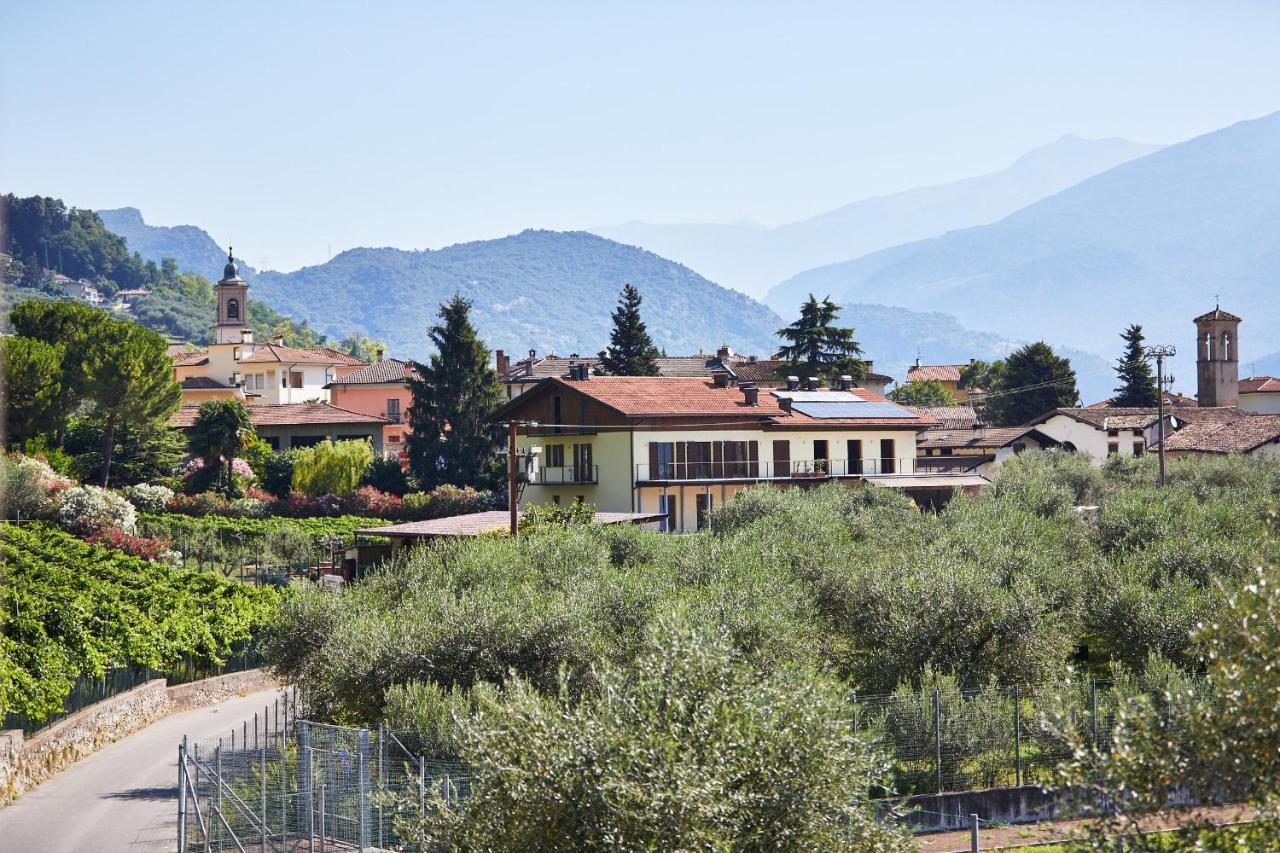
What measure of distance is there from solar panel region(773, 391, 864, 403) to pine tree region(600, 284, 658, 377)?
20338mm

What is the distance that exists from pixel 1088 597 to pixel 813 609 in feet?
24.0

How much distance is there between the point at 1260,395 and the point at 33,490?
9914 centimetres

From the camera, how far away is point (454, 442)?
80.9m

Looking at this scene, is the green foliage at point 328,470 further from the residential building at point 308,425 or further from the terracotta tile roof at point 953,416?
the terracotta tile roof at point 953,416

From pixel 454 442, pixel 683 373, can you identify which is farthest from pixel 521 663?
pixel 683 373

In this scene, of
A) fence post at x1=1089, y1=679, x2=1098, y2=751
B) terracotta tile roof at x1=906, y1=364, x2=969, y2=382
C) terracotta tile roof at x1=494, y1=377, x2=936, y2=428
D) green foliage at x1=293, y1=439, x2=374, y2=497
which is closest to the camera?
fence post at x1=1089, y1=679, x2=1098, y2=751

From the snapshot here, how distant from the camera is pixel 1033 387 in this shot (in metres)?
110

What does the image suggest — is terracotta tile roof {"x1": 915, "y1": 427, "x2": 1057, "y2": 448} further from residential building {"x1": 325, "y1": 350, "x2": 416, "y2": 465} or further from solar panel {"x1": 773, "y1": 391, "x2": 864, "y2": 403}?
residential building {"x1": 325, "y1": 350, "x2": 416, "y2": 465}

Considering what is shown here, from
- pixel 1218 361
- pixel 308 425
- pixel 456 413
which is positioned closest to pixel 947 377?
pixel 1218 361

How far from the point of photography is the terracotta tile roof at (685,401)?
2601 inches

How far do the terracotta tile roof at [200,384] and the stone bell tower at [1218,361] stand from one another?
71345 mm

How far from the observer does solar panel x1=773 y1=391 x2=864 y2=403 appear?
75.1 m

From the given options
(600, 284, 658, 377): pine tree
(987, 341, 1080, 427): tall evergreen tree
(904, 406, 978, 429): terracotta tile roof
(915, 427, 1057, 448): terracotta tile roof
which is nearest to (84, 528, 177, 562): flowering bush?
(600, 284, 658, 377): pine tree

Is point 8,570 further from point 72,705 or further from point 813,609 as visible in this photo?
point 813,609
